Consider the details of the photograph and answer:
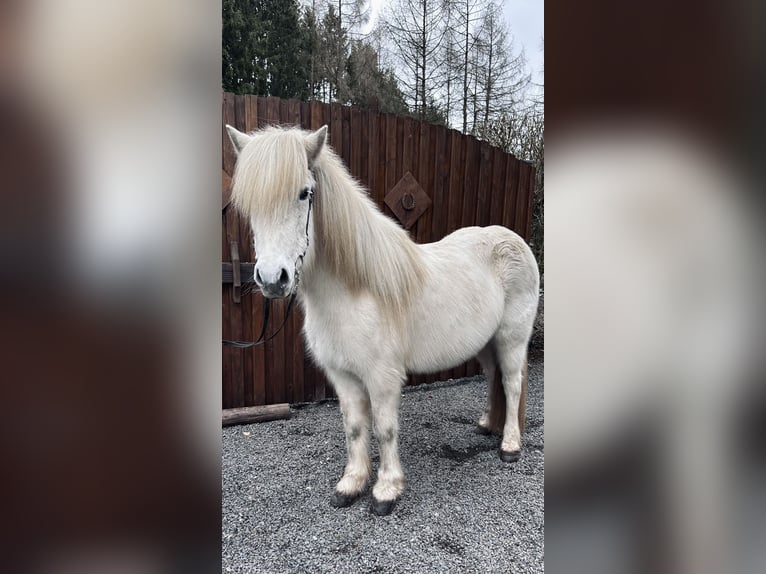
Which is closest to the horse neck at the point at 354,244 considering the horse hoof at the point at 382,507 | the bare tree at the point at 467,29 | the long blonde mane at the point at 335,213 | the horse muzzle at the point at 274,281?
the long blonde mane at the point at 335,213

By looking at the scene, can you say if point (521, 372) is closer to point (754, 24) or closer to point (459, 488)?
point (459, 488)

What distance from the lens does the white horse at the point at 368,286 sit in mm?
765

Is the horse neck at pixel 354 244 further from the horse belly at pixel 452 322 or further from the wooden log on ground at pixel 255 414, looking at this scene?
the wooden log on ground at pixel 255 414

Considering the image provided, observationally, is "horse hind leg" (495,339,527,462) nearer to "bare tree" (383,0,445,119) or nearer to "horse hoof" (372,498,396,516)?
"horse hoof" (372,498,396,516)

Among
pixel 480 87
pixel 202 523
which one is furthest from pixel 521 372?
pixel 202 523

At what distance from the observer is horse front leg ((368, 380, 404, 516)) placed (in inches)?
42.2

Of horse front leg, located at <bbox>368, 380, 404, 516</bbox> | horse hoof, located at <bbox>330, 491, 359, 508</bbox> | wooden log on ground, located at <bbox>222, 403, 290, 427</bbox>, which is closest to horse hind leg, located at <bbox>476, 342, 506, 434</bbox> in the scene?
horse front leg, located at <bbox>368, 380, 404, 516</bbox>

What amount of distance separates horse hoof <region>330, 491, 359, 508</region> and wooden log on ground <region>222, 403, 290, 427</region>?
1.87 feet

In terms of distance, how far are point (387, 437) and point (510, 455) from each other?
0.51 m

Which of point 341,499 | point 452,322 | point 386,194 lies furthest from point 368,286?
point 386,194

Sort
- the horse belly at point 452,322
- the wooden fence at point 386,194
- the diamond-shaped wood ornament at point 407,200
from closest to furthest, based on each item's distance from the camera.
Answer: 1. the horse belly at point 452,322
2. the wooden fence at point 386,194
3. the diamond-shaped wood ornament at point 407,200

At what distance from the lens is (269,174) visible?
75 centimetres

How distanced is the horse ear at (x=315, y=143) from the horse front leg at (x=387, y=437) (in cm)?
64

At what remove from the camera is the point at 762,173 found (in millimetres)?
247
